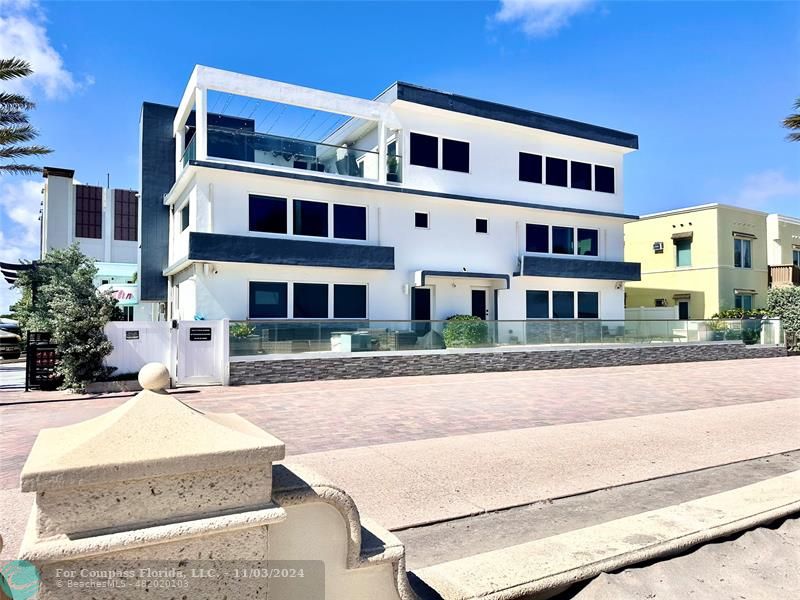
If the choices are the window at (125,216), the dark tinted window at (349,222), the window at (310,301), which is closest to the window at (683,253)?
the dark tinted window at (349,222)

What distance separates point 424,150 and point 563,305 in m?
9.95

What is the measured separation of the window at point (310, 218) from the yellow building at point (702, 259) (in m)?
24.2

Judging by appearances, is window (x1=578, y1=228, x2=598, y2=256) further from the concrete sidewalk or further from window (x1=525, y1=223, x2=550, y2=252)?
the concrete sidewalk

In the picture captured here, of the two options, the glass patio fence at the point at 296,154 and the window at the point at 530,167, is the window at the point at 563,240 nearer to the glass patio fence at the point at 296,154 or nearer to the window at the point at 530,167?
the window at the point at 530,167

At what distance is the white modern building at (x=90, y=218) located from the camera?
133ft

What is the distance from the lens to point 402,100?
21891mm

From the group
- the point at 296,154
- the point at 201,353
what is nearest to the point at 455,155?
the point at 296,154

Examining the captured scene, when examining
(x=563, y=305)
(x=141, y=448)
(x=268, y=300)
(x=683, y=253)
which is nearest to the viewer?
(x=141, y=448)

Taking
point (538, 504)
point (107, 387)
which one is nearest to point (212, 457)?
point (538, 504)

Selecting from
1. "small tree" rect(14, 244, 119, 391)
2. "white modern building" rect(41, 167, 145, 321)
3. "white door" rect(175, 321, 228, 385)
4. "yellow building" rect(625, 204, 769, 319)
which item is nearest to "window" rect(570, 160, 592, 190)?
"yellow building" rect(625, 204, 769, 319)

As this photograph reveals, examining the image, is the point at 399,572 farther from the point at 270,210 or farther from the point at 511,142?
the point at 511,142

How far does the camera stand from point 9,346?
2731cm

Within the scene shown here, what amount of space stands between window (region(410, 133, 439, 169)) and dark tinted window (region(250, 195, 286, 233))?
5867 millimetres

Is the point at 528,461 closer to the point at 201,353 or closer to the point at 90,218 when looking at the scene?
the point at 201,353
